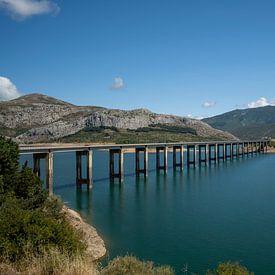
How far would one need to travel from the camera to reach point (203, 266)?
92.6 feet

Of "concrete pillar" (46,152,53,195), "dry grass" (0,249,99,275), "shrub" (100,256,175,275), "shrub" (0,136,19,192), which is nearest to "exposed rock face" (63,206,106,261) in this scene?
"shrub" (0,136,19,192)

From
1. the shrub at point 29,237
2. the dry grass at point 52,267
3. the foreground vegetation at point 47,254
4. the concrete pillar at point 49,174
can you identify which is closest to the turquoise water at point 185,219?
the concrete pillar at point 49,174

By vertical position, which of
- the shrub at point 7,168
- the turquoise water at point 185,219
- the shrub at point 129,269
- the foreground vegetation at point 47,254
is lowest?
the turquoise water at point 185,219

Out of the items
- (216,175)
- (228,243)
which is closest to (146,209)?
(228,243)

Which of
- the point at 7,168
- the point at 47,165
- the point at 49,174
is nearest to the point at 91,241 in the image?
the point at 7,168

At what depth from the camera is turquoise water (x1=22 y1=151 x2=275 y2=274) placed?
1216 inches

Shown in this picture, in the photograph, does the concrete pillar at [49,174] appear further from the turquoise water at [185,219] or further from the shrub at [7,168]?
the shrub at [7,168]

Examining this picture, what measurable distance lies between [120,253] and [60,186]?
4068 cm

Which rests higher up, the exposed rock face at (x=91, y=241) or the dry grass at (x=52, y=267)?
the dry grass at (x=52, y=267)

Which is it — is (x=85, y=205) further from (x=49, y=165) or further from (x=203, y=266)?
(x=203, y=266)

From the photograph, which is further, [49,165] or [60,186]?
[60,186]

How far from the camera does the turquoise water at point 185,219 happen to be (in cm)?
3088

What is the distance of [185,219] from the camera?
43531 millimetres

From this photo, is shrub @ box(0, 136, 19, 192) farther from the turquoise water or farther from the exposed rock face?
the turquoise water
